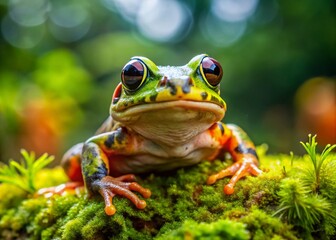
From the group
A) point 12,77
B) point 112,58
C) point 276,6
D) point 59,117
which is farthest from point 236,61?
point 12,77

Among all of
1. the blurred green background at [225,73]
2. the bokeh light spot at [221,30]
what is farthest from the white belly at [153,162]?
the bokeh light spot at [221,30]

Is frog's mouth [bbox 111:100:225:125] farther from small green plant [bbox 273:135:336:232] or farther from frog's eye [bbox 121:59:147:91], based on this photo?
small green plant [bbox 273:135:336:232]

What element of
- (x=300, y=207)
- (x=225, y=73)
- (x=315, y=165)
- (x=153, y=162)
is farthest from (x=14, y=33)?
(x=300, y=207)

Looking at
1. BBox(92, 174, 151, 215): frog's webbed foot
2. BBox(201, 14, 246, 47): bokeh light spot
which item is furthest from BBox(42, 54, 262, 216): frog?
BBox(201, 14, 246, 47): bokeh light spot

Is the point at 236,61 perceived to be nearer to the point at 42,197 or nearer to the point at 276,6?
the point at 276,6

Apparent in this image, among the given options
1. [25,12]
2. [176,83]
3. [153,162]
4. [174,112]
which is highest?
[25,12]

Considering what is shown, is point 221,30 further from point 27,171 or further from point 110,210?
point 110,210

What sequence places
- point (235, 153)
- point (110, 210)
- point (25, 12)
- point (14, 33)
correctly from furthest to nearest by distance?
1. point (25, 12)
2. point (14, 33)
3. point (235, 153)
4. point (110, 210)
